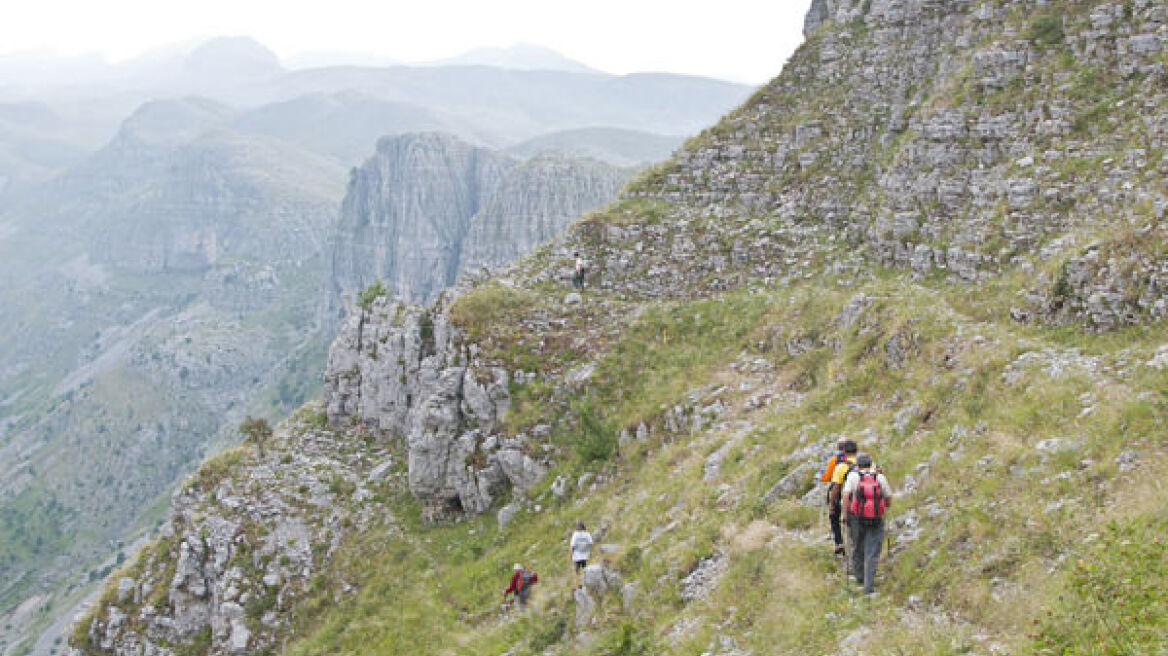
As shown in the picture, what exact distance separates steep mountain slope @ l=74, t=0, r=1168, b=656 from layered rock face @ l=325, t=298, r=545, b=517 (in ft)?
0.58

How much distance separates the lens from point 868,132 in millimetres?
38438

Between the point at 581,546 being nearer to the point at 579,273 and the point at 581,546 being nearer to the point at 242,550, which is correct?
the point at 579,273

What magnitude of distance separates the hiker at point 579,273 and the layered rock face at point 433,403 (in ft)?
24.2

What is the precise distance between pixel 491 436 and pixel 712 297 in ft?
42.5

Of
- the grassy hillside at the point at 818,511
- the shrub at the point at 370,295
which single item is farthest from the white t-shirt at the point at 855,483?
the shrub at the point at 370,295

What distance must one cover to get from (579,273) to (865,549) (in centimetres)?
2802

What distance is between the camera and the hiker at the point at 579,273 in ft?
128

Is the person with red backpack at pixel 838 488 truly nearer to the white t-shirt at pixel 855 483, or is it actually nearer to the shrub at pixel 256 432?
the white t-shirt at pixel 855 483

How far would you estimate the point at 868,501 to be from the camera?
12.4 m

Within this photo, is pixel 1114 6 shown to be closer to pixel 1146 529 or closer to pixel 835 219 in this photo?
pixel 835 219

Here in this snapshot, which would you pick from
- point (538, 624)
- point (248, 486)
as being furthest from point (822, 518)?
point (248, 486)

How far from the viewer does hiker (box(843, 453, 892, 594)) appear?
12375 mm

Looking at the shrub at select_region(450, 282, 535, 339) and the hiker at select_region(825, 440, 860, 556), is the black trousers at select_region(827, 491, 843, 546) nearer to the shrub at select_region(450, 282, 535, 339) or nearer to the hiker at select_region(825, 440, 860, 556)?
the hiker at select_region(825, 440, 860, 556)

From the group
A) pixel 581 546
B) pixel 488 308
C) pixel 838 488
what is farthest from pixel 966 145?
pixel 581 546
